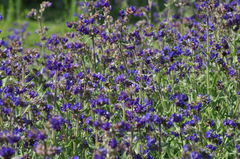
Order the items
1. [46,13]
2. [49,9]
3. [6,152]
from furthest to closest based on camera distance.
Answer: [49,9] < [46,13] < [6,152]

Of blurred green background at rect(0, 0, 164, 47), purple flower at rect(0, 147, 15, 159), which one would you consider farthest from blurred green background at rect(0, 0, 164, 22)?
purple flower at rect(0, 147, 15, 159)

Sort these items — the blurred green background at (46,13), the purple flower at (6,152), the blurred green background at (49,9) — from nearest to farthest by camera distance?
the purple flower at (6,152) < the blurred green background at (46,13) < the blurred green background at (49,9)

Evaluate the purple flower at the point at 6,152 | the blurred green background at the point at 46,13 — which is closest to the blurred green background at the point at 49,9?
the blurred green background at the point at 46,13

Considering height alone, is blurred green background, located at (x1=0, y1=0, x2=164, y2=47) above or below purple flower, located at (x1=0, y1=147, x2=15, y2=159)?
above

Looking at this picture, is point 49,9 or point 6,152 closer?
point 6,152

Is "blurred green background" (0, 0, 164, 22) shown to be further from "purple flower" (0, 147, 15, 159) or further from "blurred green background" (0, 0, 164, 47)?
"purple flower" (0, 147, 15, 159)

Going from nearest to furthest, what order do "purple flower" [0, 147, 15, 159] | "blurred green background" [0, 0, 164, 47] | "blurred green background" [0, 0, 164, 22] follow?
1. "purple flower" [0, 147, 15, 159]
2. "blurred green background" [0, 0, 164, 47]
3. "blurred green background" [0, 0, 164, 22]

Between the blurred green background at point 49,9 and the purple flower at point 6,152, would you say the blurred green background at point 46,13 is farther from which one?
the purple flower at point 6,152

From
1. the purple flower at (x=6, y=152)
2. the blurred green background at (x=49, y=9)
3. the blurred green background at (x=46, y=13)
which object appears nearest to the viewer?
the purple flower at (x=6, y=152)

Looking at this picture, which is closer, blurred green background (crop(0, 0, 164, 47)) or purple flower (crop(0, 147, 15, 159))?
purple flower (crop(0, 147, 15, 159))

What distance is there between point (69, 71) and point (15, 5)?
9.39 metres

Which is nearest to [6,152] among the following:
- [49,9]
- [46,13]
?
[46,13]

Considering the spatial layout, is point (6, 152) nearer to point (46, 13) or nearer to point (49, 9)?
point (46, 13)

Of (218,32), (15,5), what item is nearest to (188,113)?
(218,32)
